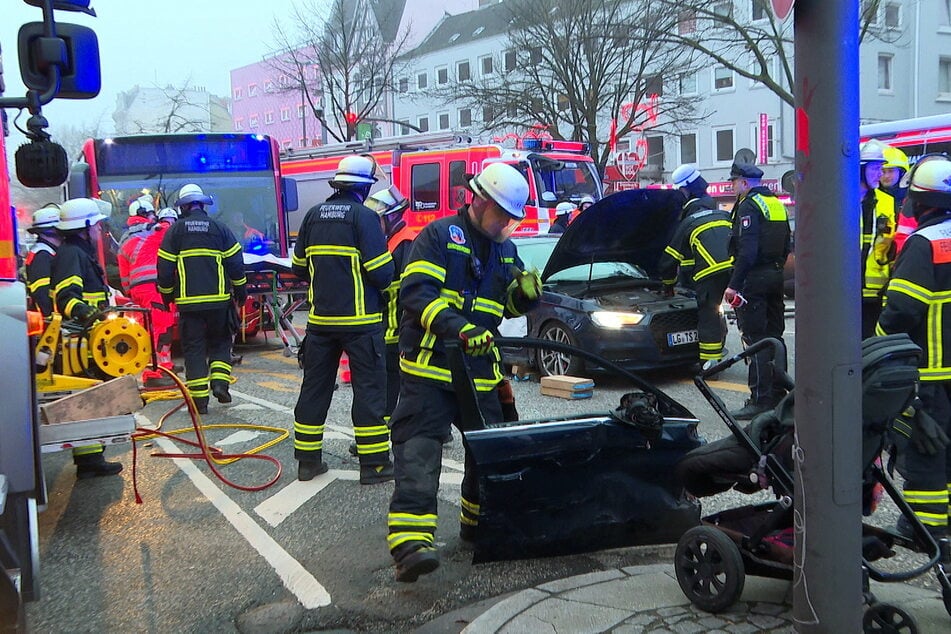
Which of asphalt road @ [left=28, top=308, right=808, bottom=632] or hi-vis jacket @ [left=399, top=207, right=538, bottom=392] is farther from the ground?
hi-vis jacket @ [left=399, top=207, right=538, bottom=392]

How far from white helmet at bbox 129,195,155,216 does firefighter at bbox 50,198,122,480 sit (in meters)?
4.83

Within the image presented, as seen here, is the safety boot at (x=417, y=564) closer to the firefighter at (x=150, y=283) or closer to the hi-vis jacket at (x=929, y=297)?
the hi-vis jacket at (x=929, y=297)

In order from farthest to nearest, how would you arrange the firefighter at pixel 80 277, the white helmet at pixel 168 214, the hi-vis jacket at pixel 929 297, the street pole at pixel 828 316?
the white helmet at pixel 168 214 < the firefighter at pixel 80 277 < the hi-vis jacket at pixel 929 297 < the street pole at pixel 828 316

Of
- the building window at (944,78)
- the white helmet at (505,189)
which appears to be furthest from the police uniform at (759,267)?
the building window at (944,78)

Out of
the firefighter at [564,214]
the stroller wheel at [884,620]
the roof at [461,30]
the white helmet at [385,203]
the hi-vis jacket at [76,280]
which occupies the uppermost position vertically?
the roof at [461,30]

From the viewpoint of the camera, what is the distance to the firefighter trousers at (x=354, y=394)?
18.2ft

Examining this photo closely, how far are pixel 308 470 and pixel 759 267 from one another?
3.92 meters

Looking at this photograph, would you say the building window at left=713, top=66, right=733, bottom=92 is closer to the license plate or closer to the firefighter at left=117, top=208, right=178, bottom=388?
the firefighter at left=117, top=208, right=178, bottom=388

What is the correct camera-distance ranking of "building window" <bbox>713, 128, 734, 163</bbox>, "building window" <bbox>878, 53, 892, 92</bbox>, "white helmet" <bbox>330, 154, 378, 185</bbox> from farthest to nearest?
1. "building window" <bbox>713, 128, 734, 163</bbox>
2. "building window" <bbox>878, 53, 892, 92</bbox>
3. "white helmet" <bbox>330, 154, 378, 185</bbox>

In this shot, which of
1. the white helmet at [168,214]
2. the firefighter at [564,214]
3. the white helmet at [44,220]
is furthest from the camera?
the firefighter at [564,214]

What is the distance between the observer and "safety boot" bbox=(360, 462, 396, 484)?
5.53 metres

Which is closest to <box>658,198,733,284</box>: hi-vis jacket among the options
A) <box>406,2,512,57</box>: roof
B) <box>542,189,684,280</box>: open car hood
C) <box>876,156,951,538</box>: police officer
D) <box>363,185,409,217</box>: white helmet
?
<box>542,189,684,280</box>: open car hood

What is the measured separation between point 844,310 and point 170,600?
3.08m

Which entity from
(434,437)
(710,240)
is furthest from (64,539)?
(710,240)
